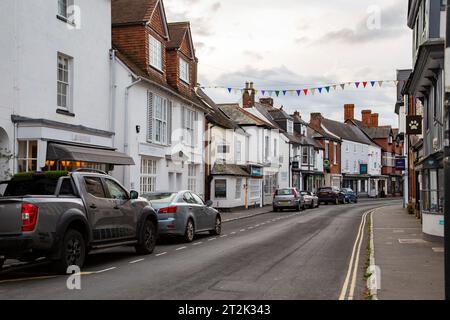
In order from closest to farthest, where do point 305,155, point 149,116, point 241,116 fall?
point 149,116
point 241,116
point 305,155

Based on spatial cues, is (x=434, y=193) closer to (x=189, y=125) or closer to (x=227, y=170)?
(x=189, y=125)

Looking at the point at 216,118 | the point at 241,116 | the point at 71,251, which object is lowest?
the point at 71,251

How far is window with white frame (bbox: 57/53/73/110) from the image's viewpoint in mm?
18266

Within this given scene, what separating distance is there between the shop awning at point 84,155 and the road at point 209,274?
3.94 meters

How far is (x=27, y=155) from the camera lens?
16.5m

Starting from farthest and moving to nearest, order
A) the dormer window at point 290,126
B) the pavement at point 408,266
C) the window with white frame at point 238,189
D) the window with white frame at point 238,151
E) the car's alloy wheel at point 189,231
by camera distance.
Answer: the dormer window at point 290,126
the window with white frame at point 238,151
the window with white frame at point 238,189
the car's alloy wheel at point 189,231
the pavement at point 408,266

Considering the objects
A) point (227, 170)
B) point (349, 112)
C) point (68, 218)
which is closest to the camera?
point (68, 218)

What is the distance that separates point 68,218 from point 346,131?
67734 millimetres

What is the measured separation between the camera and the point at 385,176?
281 ft

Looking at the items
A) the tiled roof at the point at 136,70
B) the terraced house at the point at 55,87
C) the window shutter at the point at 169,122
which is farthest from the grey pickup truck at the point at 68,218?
the window shutter at the point at 169,122

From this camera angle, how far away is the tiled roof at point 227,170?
33500mm

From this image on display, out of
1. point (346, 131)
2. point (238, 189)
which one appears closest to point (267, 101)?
point (346, 131)

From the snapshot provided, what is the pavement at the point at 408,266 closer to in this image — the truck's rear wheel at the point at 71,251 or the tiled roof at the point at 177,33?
the truck's rear wheel at the point at 71,251

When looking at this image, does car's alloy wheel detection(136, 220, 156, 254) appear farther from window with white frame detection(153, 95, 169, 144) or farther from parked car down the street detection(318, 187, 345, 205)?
parked car down the street detection(318, 187, 345, 205)
